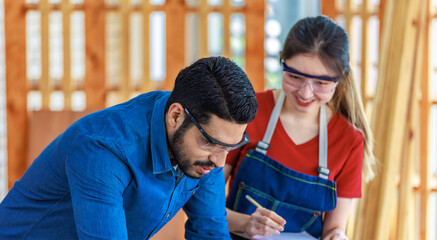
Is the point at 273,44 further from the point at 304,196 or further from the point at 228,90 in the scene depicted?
the point at 228,90

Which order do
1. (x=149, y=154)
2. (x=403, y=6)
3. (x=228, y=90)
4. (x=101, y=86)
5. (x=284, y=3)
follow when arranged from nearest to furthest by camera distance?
(x=228, y=90) < (x=149, y=154) < (x=403, y=6) < (x=101, y=86) < (x=284, y=3)

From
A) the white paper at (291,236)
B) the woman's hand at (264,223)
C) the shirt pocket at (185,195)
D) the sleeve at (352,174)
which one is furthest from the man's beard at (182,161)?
the sleeve at (352,174)

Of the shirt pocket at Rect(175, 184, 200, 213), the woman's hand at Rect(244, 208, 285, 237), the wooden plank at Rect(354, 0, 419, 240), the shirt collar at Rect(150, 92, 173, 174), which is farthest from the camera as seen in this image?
the wooden plank at Rect(354, 0, 419, 240)

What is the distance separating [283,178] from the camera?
6.37 ft

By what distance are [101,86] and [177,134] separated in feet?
6.96

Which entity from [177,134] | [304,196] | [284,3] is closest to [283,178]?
[304,196]

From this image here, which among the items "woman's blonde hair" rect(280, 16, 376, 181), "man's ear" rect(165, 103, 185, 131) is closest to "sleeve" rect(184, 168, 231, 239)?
"man's ear" rect(165, 103, 185, 131)

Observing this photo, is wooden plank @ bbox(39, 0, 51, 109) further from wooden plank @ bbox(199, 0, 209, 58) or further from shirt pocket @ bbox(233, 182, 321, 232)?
shirt pocket @ bbox(233, 182, 321, 232)

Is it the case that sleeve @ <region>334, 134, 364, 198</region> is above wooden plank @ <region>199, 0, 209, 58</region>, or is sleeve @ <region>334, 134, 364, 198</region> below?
below

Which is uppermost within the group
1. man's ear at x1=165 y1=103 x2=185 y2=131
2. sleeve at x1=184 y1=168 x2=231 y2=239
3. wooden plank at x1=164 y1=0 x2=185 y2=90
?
wooden plank at x1=164 y1=0 x2=185 y2=90

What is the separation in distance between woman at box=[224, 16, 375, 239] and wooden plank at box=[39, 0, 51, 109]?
5.76 ft

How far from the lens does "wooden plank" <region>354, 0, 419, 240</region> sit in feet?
8.50

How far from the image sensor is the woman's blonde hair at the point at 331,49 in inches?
72.7

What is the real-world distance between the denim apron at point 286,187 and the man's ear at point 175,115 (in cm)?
67
